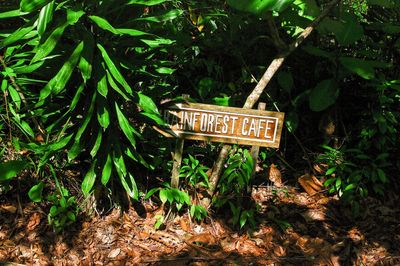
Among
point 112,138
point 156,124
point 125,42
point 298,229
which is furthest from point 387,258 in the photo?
point 125,42

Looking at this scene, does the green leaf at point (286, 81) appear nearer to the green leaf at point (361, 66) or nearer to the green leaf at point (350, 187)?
the green leaf at point (361, 66)

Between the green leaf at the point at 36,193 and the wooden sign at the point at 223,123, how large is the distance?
1.02 m

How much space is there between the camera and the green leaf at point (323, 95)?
4.24 metres

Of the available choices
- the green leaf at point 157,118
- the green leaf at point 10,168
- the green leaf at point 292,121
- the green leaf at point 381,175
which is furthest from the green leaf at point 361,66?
the green leaf at point 10,168

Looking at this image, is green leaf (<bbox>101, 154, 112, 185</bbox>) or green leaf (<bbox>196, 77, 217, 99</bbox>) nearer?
green leaf (<bbox>101, 154, 112, 185</bbox>)

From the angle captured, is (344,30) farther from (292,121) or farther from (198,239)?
(198,239)

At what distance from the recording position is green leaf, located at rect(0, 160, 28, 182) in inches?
137

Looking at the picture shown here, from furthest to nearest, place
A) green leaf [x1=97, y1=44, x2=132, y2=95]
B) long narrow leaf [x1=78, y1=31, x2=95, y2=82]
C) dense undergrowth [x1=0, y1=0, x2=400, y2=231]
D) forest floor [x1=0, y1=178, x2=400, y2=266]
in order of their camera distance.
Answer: forest floor [x1=0, y1=178, x2=400, y2=266]
dense undergrowth [x1=0, y1=0, x2=400, y2=231]
green leaf [x1=97, y1=44, x2=132, y2=95]
long narrow leaf [x1=78, y1=31, x2=95, y2=82]

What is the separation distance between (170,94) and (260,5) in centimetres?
119

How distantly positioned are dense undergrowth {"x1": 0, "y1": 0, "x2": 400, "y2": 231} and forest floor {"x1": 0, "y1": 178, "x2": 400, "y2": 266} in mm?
129

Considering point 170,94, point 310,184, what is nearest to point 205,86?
point 170,94

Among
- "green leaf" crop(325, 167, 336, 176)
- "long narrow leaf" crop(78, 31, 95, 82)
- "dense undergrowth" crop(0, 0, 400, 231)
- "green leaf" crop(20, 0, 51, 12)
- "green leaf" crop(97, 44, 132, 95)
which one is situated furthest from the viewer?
"green leaf" crop(325, 167, 336, 176)

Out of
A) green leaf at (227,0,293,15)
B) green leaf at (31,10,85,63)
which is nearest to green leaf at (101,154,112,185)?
green leaf at (31,10,85,63)

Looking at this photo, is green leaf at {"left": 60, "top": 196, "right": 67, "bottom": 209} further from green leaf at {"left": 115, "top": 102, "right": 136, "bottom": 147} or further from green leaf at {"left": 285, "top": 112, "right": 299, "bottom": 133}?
green leaf at {"left": 285, "top": 112, "right": 299, "bottom": 133}
